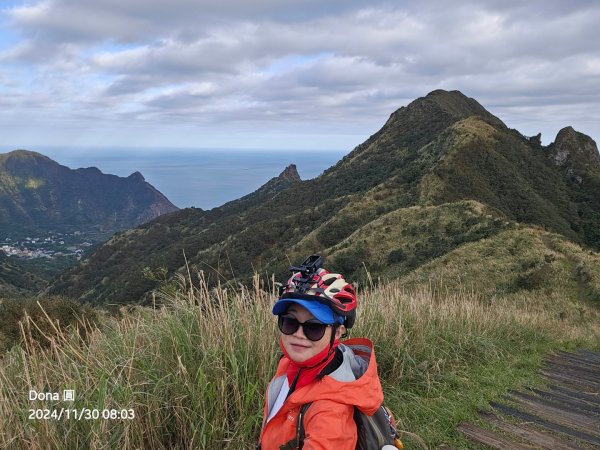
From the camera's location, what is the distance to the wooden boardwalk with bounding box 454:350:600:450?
3398mm

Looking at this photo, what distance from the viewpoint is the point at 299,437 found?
6.63 ft

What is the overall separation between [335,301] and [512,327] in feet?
20.0

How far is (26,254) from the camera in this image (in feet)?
509

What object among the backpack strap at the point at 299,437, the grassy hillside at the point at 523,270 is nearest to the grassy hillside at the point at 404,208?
the grassy hillside at the point at 523,270

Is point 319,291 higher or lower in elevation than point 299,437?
higher

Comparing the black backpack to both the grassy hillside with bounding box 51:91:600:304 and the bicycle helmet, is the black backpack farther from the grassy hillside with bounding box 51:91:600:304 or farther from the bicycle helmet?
the grassy hillside with bounding box 51:91:600:304

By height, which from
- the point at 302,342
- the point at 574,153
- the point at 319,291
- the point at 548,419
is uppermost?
the point at 574,153

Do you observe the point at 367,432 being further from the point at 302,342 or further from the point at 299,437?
the point at 302,342

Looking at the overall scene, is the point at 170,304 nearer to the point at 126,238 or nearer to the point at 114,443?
the point at 114,443

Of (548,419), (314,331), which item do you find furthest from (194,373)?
(548,419)

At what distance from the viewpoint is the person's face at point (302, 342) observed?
2186 mm

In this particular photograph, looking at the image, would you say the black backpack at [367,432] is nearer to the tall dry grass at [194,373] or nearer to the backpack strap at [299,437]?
the backpack strap at [299,437]

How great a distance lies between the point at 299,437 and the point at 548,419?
9.86ft

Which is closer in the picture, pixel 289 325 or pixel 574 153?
pixel 289 325
